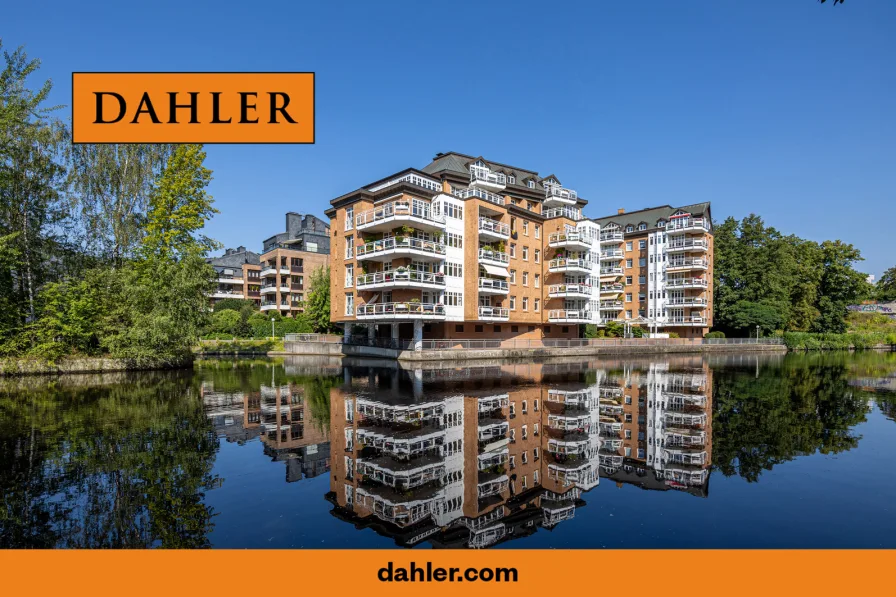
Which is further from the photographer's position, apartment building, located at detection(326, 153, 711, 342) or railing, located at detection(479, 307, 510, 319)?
railing, located at detection(479, 307, 510, 319)

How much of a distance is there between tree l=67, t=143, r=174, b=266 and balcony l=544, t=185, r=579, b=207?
4166 centimetres

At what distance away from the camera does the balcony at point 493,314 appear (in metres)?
44.4

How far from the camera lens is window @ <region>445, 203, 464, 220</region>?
1708 inches

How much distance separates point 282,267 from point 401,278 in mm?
50873

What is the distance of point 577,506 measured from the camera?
26.4 feet

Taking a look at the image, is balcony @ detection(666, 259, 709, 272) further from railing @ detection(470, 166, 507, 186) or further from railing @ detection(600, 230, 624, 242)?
railing @ detection(470, 166, 507, 186)

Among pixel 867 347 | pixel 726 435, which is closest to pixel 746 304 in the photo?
pixel 867 347

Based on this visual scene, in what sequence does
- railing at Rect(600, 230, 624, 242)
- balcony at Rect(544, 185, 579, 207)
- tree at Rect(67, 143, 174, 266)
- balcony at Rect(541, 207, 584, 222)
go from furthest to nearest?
railing at Rect(600, 230, 624, 242), balcony at Rect(544, 185, 579, 207), balcony at Rect(541, 207, 584, 222), tree at Rect(67, 143, 174, 266)

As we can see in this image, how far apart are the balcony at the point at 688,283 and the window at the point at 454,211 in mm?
43938

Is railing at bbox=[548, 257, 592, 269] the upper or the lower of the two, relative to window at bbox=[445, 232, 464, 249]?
lower

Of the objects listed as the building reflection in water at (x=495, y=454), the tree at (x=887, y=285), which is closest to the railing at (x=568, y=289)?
the building reflection in water at (x=495, y=454)

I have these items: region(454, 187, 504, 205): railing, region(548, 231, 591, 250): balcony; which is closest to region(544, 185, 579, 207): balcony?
region(548, 231, 591, 250): balcony

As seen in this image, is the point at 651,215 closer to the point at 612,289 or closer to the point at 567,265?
the point at 612,289

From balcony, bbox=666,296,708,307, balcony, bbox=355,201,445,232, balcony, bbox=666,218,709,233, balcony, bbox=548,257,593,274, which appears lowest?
balcony, bbox=666,296,708,307
